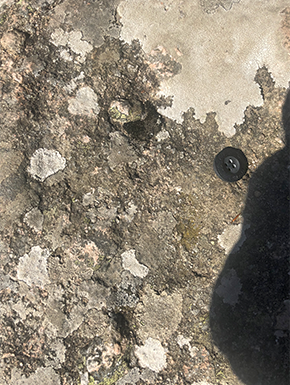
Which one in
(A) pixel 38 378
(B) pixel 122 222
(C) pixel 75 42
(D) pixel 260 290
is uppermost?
(C) pixel 75 42

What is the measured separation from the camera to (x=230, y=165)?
1.88 metres

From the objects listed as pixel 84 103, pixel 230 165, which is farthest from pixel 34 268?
pixel 230 165

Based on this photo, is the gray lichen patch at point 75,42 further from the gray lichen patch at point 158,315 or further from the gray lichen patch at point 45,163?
the gray lichen patch at point 158,315

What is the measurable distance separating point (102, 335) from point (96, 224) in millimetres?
678

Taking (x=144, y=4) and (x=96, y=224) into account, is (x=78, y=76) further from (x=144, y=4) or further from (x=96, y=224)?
(x=96, y=224)

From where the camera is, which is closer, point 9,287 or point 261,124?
point 9,287

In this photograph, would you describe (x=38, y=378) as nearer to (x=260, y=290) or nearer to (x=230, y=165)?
(x=260, y=290)

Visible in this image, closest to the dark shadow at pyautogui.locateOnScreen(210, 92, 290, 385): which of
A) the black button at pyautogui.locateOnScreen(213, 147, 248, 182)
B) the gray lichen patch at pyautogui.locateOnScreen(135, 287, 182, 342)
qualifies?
the black button at pyautogui.locateOnScreen(213, 147, 248, 182)

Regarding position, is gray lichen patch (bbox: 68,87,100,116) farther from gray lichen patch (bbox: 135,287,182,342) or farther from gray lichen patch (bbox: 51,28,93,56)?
gray lichen patch (bbox: 135,287,182,342)

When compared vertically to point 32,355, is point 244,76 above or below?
above

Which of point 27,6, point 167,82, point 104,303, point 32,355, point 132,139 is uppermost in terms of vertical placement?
point 167,82

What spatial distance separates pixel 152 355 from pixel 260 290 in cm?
79

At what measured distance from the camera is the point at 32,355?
1756 mm

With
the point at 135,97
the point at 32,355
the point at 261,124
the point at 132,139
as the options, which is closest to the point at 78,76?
the point at 135,97
